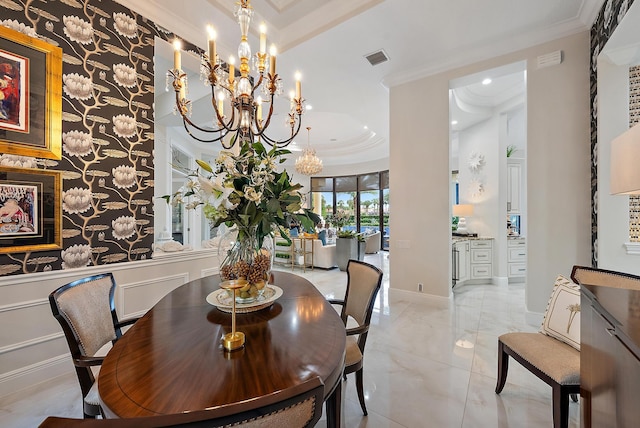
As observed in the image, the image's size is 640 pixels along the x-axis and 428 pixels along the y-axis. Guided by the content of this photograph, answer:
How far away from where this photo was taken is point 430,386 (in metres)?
1.96

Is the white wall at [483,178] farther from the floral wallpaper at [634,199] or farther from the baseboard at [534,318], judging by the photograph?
the floral wallpaper at [634,199]

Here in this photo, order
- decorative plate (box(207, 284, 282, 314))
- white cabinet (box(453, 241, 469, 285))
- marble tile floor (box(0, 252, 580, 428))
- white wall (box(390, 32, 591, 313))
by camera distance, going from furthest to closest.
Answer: white cabinet (box(453, 241, 469, 285))
white wall (box(390, 32, 591, 313))
marble tile floor (box(0, 252, 580, 428))
decorative plate (box(207, 284, 282, 314))

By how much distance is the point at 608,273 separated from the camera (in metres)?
1.65

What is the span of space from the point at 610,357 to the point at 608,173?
242 centimetres

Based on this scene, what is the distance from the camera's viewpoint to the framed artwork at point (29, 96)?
6.11 feet

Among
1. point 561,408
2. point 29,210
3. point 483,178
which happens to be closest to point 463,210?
point 483,178

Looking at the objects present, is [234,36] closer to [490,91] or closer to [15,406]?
[15,406]

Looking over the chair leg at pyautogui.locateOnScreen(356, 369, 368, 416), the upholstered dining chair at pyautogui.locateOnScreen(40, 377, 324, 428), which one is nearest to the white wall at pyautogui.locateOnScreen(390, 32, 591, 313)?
the chair leg at pyautogui.locateOnScreen(356, 369, 368, 416)

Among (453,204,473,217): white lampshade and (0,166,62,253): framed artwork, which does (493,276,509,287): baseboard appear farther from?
(0,166,62,253): framed artwork

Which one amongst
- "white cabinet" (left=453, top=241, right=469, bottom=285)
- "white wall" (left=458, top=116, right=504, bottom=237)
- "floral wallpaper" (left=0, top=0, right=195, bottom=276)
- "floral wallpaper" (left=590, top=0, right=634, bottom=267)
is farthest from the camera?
"white wall" (left=458, top=116, right=504, bottom=237)

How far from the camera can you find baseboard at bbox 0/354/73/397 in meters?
1.86

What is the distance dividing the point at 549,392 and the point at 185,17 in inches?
180

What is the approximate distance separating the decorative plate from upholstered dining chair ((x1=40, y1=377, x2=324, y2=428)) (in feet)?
2.63

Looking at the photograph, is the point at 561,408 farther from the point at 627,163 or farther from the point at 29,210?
the point at 29,210
